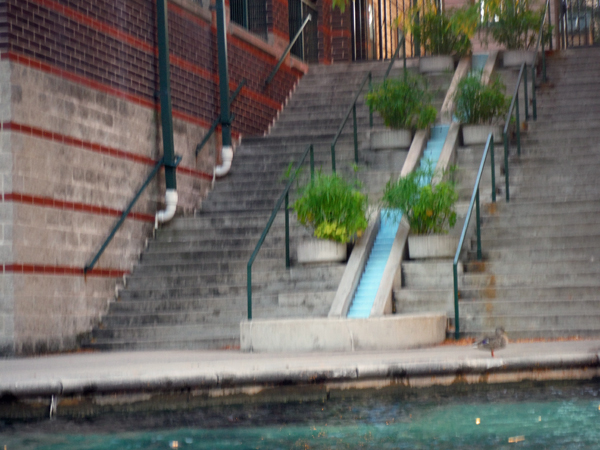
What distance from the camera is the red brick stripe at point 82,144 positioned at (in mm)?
9656

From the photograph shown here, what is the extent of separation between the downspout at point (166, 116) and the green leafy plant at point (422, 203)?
11.3ft

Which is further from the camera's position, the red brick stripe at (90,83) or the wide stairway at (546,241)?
the red brick stripe at (90,83)

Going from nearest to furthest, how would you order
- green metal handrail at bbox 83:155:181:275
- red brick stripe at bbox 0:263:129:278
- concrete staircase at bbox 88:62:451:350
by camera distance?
red brick stripe at bbox 0:263:129:278
concrete staircase at bbox 88:62:451:350
green metal handrail at bbox 83:155:181:275

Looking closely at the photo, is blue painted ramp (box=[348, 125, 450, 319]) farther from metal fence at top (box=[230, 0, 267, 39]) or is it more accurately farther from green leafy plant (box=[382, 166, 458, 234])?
metal fence at top (box=[230, 0, 267, 39])

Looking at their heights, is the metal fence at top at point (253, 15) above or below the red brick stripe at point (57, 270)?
above

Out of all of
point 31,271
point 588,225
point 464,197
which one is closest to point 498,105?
point 464,197

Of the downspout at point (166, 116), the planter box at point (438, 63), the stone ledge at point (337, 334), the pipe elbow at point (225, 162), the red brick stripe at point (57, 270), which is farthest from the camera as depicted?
the planter box at point (438, 63)

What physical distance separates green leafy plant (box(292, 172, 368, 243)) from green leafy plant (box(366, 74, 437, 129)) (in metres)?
3.32

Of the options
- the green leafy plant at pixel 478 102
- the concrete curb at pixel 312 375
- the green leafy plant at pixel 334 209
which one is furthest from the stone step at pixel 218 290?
the green leafy plant at pixel 478 102

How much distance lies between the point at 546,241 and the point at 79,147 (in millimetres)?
5895

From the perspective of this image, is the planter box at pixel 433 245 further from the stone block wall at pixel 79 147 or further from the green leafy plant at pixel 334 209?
the stone block wall at pixel 79 147

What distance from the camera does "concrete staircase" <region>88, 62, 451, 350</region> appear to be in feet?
34.0

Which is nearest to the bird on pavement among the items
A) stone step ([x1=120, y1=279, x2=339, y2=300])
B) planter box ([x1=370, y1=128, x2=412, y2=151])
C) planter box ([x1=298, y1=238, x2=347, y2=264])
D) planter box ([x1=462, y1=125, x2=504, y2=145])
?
stone step ([x1=120, y1=279, x2=339, y2=300])

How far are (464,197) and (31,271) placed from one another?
5824mm
